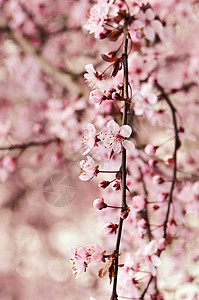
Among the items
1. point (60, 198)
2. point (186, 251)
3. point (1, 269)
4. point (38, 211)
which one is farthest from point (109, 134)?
point (1, 269)

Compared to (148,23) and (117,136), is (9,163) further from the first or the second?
(117,136)

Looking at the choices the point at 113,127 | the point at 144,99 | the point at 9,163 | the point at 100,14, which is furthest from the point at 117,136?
the point at 9,163

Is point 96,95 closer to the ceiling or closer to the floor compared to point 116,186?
closer to the ceiling

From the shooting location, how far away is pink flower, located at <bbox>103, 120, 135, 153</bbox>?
0.77 m

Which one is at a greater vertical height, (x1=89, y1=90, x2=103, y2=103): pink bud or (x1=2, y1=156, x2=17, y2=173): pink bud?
(x1=89, y1=90, x2=103, y2=103): pink bud

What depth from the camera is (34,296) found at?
4.24 meters

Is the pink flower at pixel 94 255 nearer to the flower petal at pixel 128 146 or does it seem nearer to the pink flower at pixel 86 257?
the pink flower at pixel 86 257

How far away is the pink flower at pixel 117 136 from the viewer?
77 cm

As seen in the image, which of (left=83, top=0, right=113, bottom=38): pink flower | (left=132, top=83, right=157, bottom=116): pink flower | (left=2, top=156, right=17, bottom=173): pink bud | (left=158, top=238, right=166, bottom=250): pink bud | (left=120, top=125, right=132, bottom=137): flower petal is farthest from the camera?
(left=2, top=156, right=17, bottom=173): pink bud

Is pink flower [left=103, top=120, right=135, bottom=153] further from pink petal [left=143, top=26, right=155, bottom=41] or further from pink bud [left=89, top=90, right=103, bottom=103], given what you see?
pink petal [left=143, top=26, right=155, bottom=41]

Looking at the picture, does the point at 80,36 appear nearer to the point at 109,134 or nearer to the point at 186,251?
the point at 186,251

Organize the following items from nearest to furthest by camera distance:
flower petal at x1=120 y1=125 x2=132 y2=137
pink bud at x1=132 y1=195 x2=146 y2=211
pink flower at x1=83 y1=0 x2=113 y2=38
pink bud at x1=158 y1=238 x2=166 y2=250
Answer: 1. flower petal at x1=120 y1=125 x2=132 y2=137
2. pink flower at x1=83 y1=0 x2=113 y2=38
3. pink bud at x1=158 y1=238 x2=166 y2=250
4. pink bud at x1=132 y1=195 x2=146 y2=211

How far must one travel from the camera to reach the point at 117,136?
80 cm

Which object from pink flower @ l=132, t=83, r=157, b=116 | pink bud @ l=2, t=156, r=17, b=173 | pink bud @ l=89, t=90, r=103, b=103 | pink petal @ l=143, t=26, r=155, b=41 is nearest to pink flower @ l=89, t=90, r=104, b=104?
pink bud @ l=89, t=90, r=103, b=103
